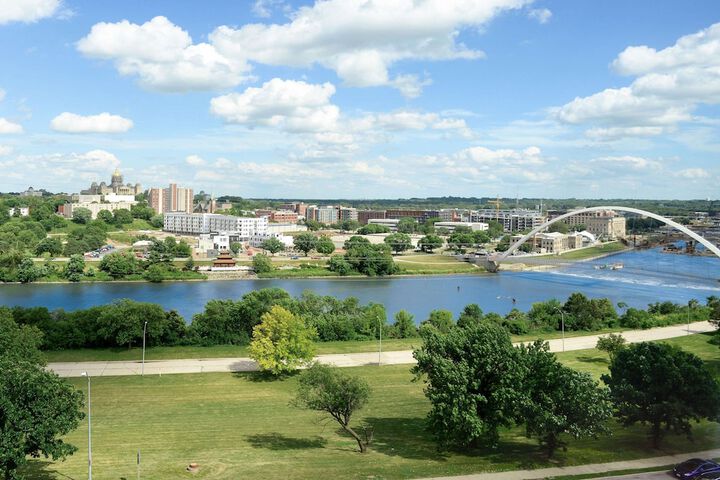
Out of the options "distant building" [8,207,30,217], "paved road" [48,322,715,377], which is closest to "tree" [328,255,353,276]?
"paved road" [48,322,715,377]

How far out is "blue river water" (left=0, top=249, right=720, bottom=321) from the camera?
28.8 metres

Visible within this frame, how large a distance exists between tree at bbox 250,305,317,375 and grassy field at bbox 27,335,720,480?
619 millimetres

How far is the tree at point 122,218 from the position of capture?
6144 cm

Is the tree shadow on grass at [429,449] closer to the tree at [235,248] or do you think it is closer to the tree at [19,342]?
the tree at [19,342]

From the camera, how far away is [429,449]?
909 cm

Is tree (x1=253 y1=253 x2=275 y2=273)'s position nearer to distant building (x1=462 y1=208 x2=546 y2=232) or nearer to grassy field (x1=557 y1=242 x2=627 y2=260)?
grassy field (x1=557 y1=242 x2=627 y2=260)

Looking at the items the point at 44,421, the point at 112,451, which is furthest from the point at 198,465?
the point at 44,421

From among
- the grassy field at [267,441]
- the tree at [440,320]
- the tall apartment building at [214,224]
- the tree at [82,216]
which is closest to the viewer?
the grassy field at [267,441]

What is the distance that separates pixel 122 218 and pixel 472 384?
5989 centimetres

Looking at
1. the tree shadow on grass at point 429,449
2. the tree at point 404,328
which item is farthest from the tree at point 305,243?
the tree shadow on grass at point 429,449

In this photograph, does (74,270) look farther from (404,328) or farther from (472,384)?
(472,384)

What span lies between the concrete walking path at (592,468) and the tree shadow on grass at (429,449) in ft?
0.78

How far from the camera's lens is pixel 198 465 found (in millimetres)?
8242

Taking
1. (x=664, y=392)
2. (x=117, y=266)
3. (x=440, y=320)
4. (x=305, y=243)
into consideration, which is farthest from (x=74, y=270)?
(x=664, y=392)
